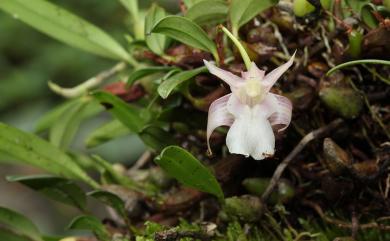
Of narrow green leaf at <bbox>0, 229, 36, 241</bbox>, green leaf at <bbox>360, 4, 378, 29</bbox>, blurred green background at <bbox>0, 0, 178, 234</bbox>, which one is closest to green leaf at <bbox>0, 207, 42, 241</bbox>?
narrow green leaf at <bbox>0, 229, 36, 241</bbox>

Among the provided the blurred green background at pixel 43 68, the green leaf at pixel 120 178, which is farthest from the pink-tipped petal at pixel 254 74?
the blurred green background at pixel 43 68

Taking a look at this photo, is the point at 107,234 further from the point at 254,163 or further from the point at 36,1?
the point at 36,1

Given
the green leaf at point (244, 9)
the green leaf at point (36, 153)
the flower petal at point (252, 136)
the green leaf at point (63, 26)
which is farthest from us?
the green leaf at point (63, 26)

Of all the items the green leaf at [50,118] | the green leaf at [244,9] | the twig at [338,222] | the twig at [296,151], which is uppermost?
the green leaf at [244,9]

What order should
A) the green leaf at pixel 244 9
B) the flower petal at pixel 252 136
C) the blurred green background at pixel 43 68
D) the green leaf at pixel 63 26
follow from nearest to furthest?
1. the flower petal at pixel 252 136
2. the green leaf at pixel 244 9
3. the green leaf at pixel 63 26
4. the blurred green background at pixel 43 68

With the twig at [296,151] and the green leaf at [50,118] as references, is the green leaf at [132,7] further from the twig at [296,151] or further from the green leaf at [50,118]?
the twig at [296,151]

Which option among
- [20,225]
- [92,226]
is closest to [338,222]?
[92,226]

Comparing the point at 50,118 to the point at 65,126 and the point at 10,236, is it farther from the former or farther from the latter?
the point at 10,236
